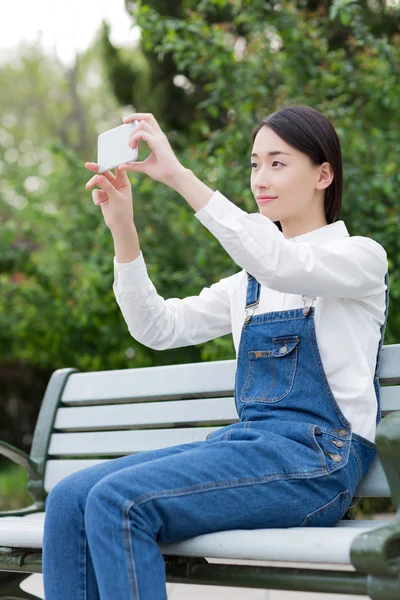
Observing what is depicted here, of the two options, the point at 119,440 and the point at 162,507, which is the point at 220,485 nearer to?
the point at 162,507

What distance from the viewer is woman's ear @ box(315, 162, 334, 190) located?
204 centimetres

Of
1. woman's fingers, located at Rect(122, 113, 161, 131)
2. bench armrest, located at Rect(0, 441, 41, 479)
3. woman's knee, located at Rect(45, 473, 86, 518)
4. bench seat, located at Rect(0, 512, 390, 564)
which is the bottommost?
bench armrest, located at Rect(0, 441, 41, 479)

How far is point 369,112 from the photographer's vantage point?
15.0 ft

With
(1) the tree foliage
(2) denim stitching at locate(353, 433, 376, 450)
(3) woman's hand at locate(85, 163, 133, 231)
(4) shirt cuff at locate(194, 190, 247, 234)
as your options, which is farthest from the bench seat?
(1) the tree foliage

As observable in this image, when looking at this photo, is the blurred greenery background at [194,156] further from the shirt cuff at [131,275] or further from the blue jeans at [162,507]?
the blue jeans at [162,507]

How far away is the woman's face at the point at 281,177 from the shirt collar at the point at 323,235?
0.06 meters

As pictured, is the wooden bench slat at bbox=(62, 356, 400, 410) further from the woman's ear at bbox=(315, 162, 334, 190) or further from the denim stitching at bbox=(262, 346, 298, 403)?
the woman's ear at bbox=(315, 162, 334, 190)

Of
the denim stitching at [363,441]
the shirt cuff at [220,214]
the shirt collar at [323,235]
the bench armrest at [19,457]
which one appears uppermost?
the shirt cuff at [220,214]

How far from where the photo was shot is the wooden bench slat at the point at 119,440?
96.2 inches

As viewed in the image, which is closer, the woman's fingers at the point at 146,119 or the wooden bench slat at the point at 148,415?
the woman's fingers at the point at 146,119

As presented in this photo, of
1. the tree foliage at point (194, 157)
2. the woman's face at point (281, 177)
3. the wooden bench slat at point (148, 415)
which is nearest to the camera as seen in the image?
the woman's face at point (281, 177)

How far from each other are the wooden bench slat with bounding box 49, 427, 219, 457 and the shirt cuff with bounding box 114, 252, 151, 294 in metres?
0.51

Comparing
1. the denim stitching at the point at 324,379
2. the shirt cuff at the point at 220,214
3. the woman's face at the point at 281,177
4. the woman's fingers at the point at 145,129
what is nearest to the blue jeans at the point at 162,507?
Result: the denim stitching at the point at 324,379

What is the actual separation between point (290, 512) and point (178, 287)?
2.62 m
